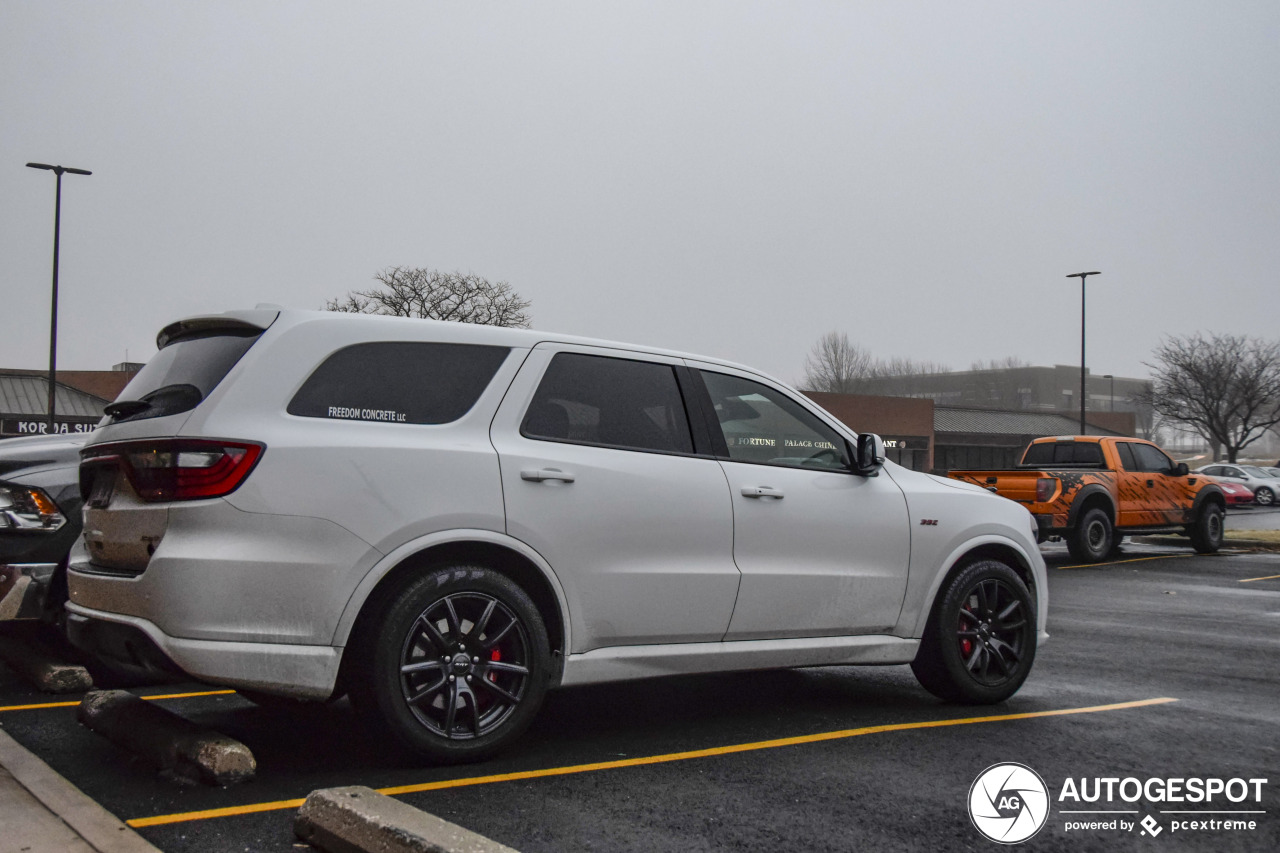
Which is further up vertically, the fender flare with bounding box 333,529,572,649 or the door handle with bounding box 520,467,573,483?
the door handle with bounding box 520,467,573,483

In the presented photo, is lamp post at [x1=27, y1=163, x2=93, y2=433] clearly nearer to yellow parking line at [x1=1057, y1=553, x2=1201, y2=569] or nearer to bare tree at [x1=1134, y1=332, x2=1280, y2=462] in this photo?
yellow parking line at [x1=1057, y1=553, x2=1201, y2=569]

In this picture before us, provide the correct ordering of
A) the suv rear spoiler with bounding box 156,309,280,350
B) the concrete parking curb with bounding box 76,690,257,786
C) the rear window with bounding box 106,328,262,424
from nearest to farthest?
the concrete parking curb with bounding box 76,690,257,786 < the rear window with bounding box 106,328,262,424 < the suv rear spoiler with bounding box 156,309,280,350

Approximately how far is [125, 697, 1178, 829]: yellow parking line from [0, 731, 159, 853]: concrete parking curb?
14 centimetres

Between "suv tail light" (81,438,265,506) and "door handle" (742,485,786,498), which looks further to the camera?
"door handle" (742,485,786,498)

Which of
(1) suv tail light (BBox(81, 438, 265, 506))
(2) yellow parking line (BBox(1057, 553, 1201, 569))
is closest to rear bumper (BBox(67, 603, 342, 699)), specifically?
(1) suv tail light (BBox(81, 438, 265, 506))

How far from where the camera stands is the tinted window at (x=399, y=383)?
4.14m

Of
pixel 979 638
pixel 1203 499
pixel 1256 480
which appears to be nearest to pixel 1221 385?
pixel 1256 480

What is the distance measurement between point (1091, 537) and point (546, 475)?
1379 cm

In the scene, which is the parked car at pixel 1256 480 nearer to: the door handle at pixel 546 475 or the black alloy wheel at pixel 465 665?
the door handle at pixel 546 475

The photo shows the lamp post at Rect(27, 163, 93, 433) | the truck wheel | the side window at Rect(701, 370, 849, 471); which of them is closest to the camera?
the side window at Rect(701, 370, 849, 471)

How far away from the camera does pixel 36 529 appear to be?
5.69m

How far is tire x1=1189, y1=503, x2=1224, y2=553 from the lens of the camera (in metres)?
18.1

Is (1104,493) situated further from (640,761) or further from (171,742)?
(171,742)

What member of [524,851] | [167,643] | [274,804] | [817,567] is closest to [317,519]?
[167,643]
